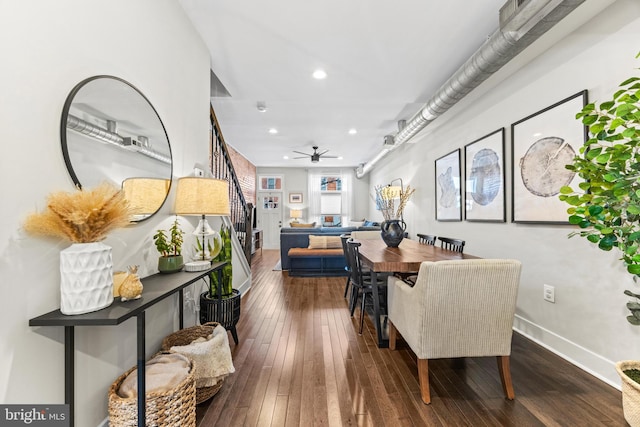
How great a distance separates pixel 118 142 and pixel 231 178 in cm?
311

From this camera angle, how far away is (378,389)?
1902mm

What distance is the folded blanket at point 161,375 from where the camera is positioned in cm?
139

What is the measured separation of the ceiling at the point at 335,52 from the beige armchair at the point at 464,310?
81.2 inches

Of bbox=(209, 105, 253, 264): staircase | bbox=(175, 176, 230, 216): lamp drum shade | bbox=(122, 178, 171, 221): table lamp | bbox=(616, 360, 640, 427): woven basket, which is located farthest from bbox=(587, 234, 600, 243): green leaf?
bbox=(209, 105, 253, 264): staircase

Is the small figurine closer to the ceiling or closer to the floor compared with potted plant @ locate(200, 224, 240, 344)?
closer to the ceiling

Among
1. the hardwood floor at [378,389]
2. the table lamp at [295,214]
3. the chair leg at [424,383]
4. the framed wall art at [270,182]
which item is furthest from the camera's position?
→ the framed wall art at [270,182]

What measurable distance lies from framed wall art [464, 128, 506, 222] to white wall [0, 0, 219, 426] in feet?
11.1

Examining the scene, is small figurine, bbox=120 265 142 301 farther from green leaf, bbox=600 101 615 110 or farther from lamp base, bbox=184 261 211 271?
green leaf, bbox=600 101 615 110

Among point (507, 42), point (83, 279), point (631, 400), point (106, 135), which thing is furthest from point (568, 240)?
point (106, 135)

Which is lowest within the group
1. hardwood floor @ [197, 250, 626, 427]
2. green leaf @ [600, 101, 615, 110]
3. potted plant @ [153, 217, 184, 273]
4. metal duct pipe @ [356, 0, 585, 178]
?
hardwood floor @ [197, 250, 626, 427]

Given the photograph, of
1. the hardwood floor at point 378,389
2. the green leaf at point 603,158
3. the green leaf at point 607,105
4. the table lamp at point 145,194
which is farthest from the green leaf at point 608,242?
the table lamp at point 145,194

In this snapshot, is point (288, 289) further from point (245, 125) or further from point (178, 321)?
point (245, 125)

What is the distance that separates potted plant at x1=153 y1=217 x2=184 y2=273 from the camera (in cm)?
188

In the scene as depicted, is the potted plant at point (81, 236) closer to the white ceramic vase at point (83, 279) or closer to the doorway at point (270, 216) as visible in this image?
the white ceramic vase at point (83, 279)
